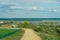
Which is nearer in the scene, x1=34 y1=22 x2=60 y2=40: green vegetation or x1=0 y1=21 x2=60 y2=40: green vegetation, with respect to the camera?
x1=0 y1=21 x2=60 y2=40: green vegetation

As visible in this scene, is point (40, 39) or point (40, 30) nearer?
point (40, 39)

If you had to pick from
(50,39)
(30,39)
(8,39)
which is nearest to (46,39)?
(50,39)

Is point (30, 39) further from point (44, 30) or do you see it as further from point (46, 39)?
point (44, 30)

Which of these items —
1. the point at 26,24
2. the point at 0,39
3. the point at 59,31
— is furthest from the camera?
the point at 26,24

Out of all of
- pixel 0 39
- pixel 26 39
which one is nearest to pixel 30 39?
pixel 26 39

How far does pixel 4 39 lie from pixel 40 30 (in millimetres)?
7594

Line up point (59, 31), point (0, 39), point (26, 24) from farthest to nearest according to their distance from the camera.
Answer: point (26, 24) → point (59, 31) → point (0, 39)

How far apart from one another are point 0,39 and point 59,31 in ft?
25.7

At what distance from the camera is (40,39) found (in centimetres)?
1409

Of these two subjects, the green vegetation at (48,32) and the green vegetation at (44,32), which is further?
the green vegetation at (48,32)

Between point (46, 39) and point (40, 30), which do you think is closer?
point (46, 39)

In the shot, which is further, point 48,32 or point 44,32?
point 44,32

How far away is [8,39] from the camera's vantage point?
13539 millimetres

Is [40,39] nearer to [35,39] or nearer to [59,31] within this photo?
[35,39]
